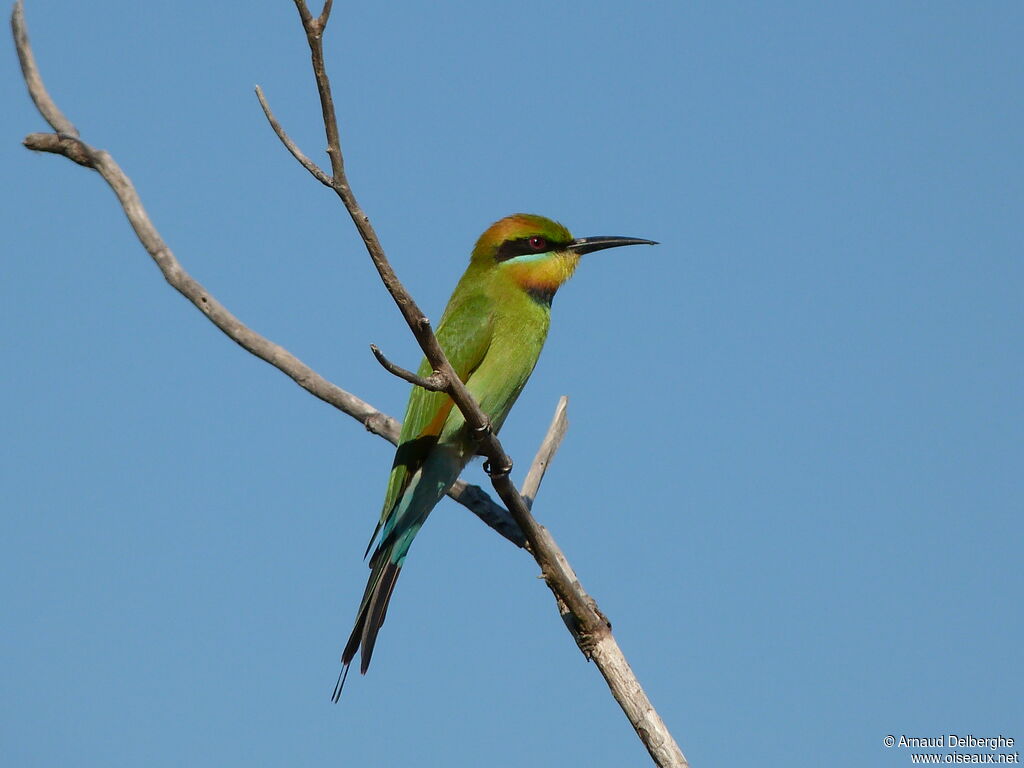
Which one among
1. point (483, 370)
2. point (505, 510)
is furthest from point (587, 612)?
point (483, 370)

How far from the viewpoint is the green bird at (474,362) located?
383cm

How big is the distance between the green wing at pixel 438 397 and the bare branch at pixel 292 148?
1204 mm

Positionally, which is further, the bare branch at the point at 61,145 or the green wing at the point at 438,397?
the bare branch at the point at 61,145

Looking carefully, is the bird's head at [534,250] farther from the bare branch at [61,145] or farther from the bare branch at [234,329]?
the bare branch at [61,145]

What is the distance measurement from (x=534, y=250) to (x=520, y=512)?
123 cm

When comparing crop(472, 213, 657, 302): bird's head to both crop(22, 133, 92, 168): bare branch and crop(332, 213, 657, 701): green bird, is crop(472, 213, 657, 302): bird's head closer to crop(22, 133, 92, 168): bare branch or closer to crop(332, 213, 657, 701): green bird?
crop(332, 213, 657, 701): green bird

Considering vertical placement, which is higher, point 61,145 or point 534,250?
point 534,250

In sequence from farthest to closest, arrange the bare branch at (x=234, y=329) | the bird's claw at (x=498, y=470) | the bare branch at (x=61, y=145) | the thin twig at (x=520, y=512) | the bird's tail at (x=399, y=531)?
the bare branch at (x=61, y=145)
the bare branch at (x=234, y=329)
the bird's tail at (x=399, y=531)
the bird's claw at (x=498, y=470)
the thin twig at (x=520, y=512)

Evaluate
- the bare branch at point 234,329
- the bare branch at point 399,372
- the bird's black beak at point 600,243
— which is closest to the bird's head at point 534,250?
the bird's black beak at point 600,243

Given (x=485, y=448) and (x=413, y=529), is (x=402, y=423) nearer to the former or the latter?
(x=413, y=529)

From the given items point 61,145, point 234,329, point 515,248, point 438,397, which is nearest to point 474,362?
point 438,397

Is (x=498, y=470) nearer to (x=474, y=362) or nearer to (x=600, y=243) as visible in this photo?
(x=474, y=362)

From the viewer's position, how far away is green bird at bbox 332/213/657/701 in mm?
3830

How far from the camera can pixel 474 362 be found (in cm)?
405
